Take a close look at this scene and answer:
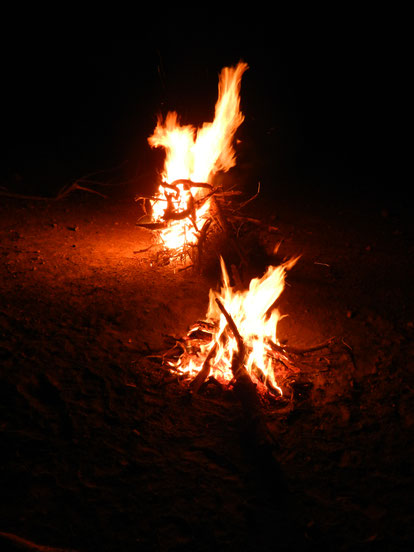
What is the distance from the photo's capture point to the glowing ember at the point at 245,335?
11.5 feet

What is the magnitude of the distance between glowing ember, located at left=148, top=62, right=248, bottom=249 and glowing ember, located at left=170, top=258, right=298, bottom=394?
173 centimetres

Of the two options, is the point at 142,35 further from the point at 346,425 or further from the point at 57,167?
the point at 346,425

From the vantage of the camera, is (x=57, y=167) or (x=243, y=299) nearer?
(x=243, y=299)

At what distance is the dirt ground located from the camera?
94.7 inches

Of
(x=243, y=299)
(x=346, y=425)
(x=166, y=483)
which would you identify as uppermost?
(x=243, y=299)

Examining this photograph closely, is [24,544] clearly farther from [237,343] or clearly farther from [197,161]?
[197,161]

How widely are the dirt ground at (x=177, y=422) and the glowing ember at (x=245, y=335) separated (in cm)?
22

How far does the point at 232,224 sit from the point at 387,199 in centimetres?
335

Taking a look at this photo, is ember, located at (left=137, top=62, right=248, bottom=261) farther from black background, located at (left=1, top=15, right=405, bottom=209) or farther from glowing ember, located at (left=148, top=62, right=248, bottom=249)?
black background, located at (left=1, top=15, right=405, bottom=209)

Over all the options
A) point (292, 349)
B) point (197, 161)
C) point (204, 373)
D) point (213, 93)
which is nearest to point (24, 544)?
point (204, 373)

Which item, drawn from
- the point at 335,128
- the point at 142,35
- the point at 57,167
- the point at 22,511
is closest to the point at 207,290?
the point at 22,511

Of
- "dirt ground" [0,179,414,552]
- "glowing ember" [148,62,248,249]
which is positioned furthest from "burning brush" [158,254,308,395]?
"glowing ember" [148,62,248,249]

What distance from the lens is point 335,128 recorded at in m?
11.2

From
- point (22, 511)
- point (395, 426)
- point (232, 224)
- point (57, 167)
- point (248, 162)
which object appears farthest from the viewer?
point (57, 167)
